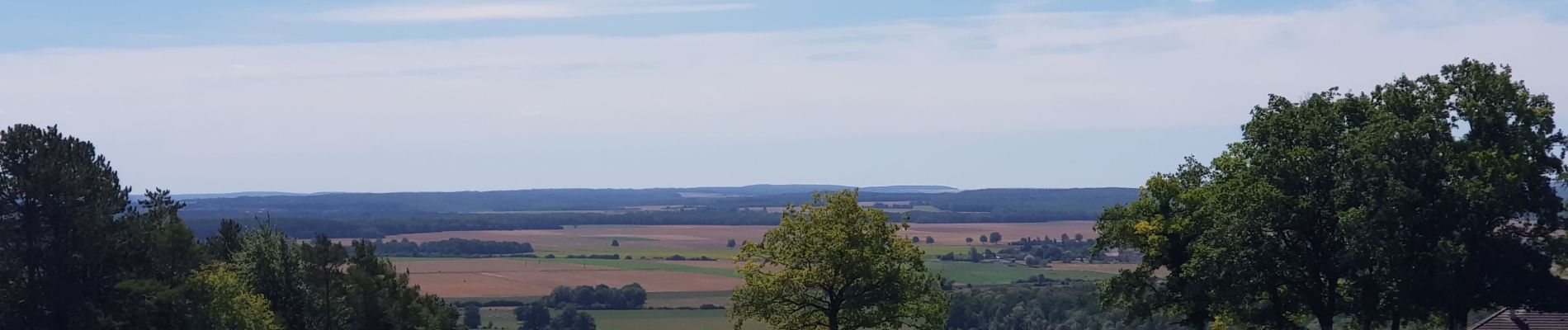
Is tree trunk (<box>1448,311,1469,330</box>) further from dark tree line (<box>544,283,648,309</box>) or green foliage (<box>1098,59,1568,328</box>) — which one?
dark tree line (<box>544,283,648,309</box>)

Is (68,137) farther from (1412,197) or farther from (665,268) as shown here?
(665,268)

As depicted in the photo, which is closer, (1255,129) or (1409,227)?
(1409,227)

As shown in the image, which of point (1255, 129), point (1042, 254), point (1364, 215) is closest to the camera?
point (1364, 215)

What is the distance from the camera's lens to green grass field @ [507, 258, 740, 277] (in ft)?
494

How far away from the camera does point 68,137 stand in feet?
123

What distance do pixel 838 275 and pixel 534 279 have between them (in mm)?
111242

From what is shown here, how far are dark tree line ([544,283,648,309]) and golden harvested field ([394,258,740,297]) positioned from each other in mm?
3344

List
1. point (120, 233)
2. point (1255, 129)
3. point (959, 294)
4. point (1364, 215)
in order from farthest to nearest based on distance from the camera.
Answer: point (959, 294)
point (1255, 129)
point (120, 233)
point (1364, 215)

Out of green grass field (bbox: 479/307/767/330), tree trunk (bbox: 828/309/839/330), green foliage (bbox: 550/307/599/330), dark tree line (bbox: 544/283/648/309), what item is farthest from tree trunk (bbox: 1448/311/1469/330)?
dark tree line (bbox: 544/283/648/309)

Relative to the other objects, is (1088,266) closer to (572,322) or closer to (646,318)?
(646,318)

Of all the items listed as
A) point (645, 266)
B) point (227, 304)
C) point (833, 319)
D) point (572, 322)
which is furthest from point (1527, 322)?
point (645, 266)

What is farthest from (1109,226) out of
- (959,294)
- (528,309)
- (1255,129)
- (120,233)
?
(528,309)

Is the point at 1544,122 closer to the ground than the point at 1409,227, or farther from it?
farther from it

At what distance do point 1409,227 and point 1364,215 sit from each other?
63.2 inches
